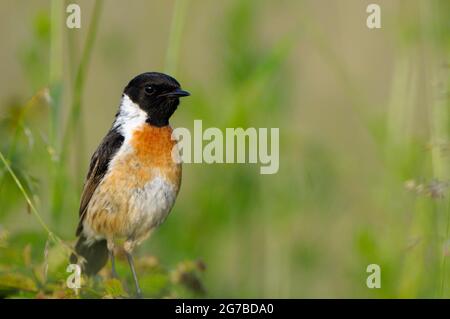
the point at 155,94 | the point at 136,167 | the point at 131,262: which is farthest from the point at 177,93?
the point at 131,262

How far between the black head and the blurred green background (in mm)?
129

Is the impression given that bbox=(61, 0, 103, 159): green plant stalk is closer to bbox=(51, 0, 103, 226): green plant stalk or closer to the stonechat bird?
bbox=(51, 0, 103, 226): green plant stalk

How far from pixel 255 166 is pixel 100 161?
206 cm

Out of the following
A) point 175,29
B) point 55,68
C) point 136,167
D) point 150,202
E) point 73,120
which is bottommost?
point 150,202

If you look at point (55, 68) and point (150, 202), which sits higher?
point (55, 68)

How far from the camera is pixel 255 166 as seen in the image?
5.68m

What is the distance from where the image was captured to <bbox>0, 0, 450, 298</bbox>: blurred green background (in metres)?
4.02

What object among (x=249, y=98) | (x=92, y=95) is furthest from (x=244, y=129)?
(x=92, y=95)

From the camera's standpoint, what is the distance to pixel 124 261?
389 centimetres

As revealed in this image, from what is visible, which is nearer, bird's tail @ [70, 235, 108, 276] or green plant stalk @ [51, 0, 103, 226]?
green plant stalk @ [51, 0, 103, 226]

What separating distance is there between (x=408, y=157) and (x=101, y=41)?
232 centimetres

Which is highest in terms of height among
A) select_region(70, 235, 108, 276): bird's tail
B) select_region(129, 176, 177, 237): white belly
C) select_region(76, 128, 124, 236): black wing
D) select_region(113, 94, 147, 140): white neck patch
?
select_region(113, 94, 147, 140): white neck patch

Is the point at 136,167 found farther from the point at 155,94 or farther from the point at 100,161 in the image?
the point at 155,94

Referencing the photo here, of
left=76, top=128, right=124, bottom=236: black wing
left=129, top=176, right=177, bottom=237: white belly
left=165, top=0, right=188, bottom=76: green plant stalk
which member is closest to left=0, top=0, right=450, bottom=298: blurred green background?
left=165, top=0, right=188, bottom=76: green plant stalk
